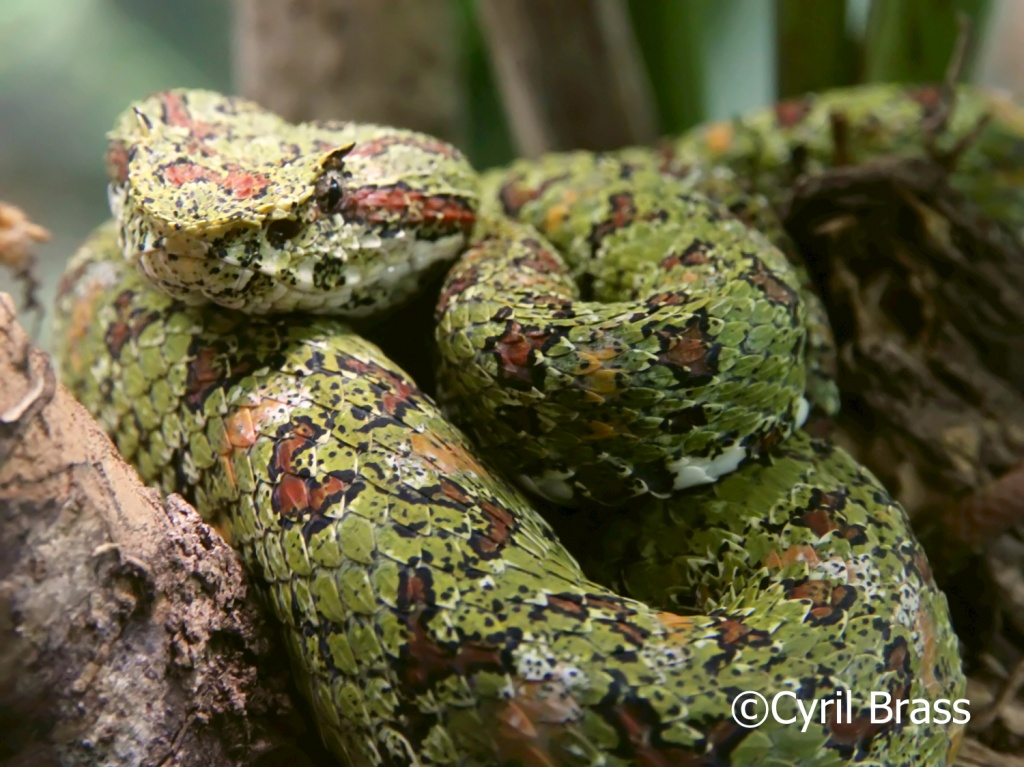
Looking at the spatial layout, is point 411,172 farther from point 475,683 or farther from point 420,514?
point 475,683

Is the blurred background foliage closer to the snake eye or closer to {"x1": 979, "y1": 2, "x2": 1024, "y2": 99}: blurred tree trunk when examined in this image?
{"x1": 979, "y1": 2, "x2": 1024, "y2": 99}: blurred tree trunk

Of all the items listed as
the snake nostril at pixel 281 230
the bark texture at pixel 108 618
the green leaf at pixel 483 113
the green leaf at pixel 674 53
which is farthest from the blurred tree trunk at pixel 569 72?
the bark texture at pixel 108 618

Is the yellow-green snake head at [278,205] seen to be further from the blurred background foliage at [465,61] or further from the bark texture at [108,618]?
the blurred background foliage at [465,61]

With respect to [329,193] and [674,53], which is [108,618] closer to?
[329,193]

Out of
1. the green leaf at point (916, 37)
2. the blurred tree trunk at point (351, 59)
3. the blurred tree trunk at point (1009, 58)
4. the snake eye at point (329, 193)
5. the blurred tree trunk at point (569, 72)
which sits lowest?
the blurred tree trunk at point (1009, 58)

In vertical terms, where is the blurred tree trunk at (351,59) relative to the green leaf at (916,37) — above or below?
above
